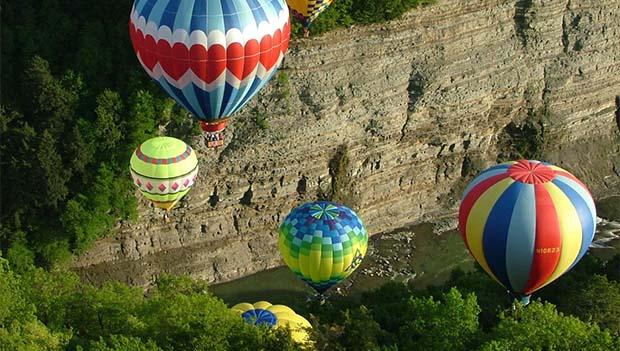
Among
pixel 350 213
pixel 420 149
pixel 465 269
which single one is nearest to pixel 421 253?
pixel 465 269

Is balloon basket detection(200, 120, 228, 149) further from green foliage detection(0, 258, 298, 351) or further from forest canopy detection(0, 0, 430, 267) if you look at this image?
green foliage detection(0, 258, 298, 351)

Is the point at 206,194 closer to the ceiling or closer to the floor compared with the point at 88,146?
closer to the floor

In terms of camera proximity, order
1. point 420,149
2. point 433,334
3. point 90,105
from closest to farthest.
Answer: point 433,334
point 90,105
point 420,149

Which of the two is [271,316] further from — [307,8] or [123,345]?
[307,8]

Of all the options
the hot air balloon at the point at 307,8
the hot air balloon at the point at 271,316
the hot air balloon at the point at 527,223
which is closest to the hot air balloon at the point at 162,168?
the hot air balloon at the point at 271,316

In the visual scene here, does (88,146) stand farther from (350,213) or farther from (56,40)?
(350,213)

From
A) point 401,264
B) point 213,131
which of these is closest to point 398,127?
point 401,264

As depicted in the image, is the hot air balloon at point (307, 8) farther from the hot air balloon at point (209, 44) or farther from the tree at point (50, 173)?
the tree at point (50, 173)
